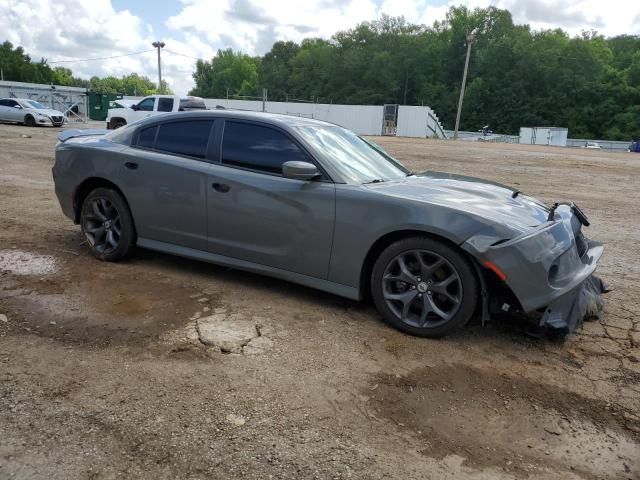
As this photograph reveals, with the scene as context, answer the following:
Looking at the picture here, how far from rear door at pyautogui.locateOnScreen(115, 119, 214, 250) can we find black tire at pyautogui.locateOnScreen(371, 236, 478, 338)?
5.49 feet

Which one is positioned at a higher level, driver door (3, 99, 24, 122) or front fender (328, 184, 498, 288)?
driver door (3, 99, 24, 122)

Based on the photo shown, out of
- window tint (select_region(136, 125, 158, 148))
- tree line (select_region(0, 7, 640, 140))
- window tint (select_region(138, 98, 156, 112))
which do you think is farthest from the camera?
tree line (select_region(0, 7, 640, 140))

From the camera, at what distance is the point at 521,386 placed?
10.1 feet

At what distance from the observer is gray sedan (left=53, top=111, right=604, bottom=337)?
3447 mm

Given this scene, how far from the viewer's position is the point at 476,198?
3836mm

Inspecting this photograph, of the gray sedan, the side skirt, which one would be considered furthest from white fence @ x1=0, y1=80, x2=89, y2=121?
the side skirt

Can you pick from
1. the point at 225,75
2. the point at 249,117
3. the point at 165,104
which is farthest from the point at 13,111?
the point at 225,75

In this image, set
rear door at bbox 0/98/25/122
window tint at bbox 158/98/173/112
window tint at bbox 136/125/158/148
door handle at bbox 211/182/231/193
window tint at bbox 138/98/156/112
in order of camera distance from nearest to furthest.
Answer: door handle at bbox 211/182/231/193 → window tint at bbox 136/125/158/148 → window tint at bbox 158/98/173/112 → window tint at bbox 138/98/156/112 → rear door at bbox 0/98/25/122

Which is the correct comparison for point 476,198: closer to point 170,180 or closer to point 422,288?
point 422,288

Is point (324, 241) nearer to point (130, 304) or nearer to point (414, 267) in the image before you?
point (414, 267)

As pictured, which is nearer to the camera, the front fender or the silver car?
the front fender

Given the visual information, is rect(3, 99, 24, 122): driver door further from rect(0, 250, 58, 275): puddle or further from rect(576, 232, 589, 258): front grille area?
rect(576, 232, 589, 258): front grille area

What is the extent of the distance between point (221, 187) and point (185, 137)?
738 millimetres

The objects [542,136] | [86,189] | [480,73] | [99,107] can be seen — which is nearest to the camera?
[86,189]
